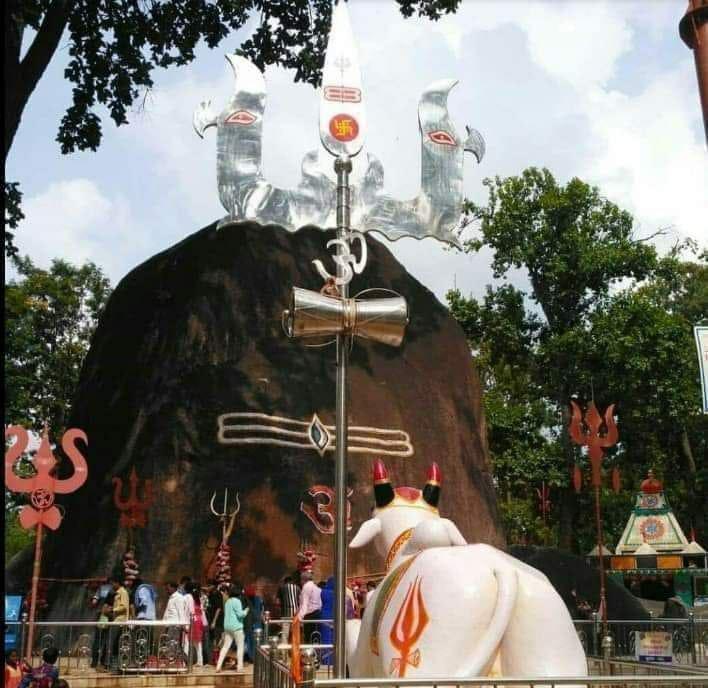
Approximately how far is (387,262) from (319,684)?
17.5 metres

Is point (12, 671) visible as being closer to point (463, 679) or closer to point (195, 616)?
point (463, 679)

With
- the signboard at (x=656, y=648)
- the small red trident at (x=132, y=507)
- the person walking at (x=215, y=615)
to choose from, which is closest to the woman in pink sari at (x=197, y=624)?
the person walking at (x=215, y=615)

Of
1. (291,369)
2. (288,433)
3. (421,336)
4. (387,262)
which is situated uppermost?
(387,262)

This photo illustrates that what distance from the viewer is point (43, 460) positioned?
12195 millimetres

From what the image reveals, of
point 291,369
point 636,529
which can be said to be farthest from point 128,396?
point 636,529

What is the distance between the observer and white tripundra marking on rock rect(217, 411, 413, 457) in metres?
17.9

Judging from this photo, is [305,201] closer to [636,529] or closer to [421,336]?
[421,336]

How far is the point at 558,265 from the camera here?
27000mm

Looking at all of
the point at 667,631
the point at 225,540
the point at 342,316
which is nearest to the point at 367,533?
the point at 342,316

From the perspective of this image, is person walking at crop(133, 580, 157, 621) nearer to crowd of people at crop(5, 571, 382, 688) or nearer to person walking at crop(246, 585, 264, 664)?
crowd of people at crop(5, 571, 382, 688)

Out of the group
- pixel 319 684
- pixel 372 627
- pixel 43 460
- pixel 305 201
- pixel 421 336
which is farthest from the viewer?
pixel 421 336

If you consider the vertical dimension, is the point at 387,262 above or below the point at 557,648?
above

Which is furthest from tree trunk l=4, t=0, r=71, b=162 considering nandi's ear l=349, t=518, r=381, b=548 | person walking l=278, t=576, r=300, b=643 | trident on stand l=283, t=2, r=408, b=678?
person walking l=278, t=576, r=300, b=643

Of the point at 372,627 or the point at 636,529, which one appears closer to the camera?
the point at 372,627
